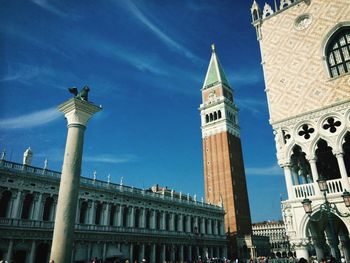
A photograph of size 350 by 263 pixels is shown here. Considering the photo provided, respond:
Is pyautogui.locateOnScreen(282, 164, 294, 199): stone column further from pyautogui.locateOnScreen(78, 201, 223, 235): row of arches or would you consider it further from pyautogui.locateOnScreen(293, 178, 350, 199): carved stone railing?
pyautogui.locateOnScreen(78, 201, 223, 235): row of arches

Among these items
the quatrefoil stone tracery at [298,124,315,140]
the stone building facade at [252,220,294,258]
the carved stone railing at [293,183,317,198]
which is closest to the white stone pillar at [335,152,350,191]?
the carved stone railing at [293,183,317,198]

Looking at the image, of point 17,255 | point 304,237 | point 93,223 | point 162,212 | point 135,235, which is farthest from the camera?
point 162,212

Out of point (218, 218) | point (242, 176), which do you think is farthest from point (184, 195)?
point (242, 176)

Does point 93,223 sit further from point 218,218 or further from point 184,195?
point 218,218

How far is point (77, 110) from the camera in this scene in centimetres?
1024

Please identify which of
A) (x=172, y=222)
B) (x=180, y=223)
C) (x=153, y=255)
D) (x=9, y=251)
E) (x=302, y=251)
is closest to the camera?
(x=302, y=251)

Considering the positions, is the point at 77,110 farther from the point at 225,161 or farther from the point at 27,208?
the point at 225,161

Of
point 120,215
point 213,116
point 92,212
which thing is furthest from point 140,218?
point 213,116

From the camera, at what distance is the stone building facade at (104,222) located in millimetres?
25281

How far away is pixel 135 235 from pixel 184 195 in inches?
692

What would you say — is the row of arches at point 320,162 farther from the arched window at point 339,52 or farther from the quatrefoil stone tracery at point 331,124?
the arched window at point 339,52

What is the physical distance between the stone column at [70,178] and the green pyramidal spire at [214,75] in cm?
5725

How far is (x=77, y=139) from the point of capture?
1007cm

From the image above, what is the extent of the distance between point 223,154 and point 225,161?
56.4 inches
